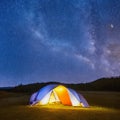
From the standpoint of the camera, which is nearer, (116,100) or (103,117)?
(103,117)

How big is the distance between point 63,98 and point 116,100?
948 centimetres

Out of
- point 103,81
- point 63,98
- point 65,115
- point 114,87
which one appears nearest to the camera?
point 65,115

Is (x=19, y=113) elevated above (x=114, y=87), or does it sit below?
below

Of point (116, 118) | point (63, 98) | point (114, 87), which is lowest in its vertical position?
point (116, 118)

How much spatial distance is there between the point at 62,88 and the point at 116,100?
9.28 m

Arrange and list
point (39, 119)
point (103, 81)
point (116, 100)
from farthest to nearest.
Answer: point (103, 81) < point (116, 100) < point (39, 119)

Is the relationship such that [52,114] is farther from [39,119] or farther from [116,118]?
[116,118]

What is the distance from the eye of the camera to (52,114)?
15.5m

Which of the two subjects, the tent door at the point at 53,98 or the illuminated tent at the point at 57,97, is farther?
the tent door at the point at 53,98

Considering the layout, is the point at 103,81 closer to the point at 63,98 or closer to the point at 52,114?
the point at 63,98

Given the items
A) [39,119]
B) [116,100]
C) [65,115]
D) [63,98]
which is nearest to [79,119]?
[65,115]

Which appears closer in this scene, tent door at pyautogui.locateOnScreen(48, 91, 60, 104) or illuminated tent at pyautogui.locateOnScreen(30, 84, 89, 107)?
illuminated tent at pyautogui.locateOnScreen(30, 84, 89, 107)

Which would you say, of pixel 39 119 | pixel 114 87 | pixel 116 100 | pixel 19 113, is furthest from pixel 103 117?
pixel 114 87

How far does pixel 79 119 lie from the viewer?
14594mm
